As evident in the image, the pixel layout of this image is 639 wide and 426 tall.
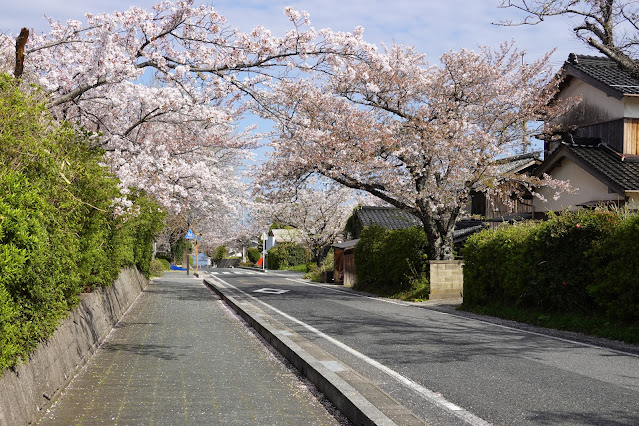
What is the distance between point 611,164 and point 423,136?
689 cm

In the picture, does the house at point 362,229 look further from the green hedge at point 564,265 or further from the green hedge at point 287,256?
the green hedge at point 287,256

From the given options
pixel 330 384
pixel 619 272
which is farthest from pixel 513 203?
pixel 330 384

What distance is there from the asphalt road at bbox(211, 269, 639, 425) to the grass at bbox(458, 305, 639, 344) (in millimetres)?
977

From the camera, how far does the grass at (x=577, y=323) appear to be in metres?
11.2

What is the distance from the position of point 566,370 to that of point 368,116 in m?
15.7

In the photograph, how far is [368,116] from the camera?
893 inches

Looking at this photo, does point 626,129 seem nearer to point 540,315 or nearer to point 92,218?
point 540,315

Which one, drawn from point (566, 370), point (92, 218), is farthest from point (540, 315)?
point (92, 218)

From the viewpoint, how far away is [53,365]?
20.7 ft

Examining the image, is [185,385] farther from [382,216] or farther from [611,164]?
[382,216]

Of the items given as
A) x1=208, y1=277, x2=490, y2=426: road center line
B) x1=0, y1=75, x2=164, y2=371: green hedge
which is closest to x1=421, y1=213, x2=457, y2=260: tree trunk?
x1=208, y1=277, x2=490, y2=426: road center line

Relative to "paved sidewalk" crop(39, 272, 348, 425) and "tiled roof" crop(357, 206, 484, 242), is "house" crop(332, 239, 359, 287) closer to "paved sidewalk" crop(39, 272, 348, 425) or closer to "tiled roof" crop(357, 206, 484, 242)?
"tiled roof" crop(357, 206, 484, 242)

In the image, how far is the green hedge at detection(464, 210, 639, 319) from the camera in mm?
11688

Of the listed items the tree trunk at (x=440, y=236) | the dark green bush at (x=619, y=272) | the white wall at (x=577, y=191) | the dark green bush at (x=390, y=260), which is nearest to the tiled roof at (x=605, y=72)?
the white wall at (x=577, y=191)
